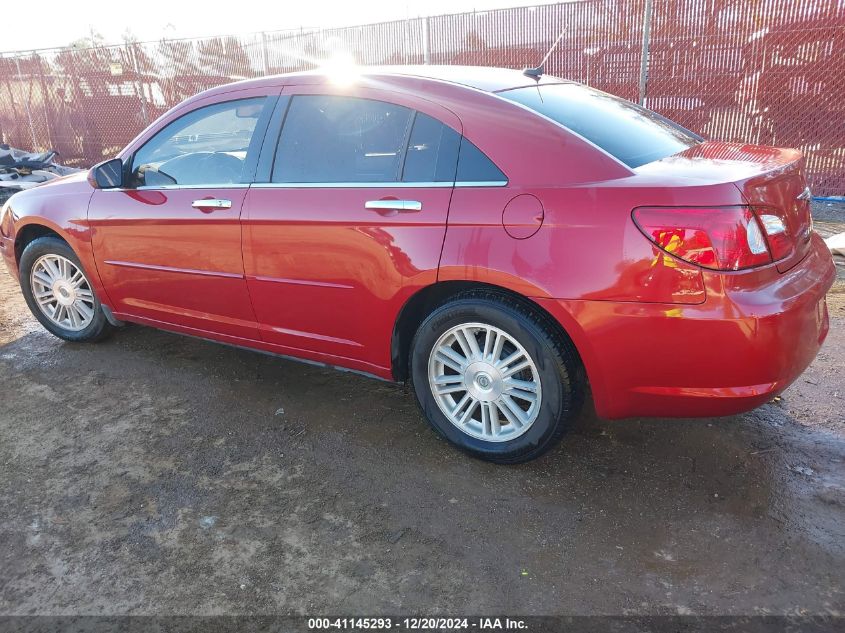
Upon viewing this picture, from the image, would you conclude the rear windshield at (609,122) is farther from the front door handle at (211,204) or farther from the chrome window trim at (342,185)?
the front door handle at (211,204)

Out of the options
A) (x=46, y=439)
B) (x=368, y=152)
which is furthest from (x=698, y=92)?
(x=46, y=439)

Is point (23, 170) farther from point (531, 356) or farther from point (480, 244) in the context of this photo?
point (531, 356)

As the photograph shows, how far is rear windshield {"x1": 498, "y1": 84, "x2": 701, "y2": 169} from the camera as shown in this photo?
9.27 feet

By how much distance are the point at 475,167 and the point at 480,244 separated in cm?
34

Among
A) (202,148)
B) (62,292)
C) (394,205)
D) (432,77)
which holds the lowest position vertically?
(62,292)

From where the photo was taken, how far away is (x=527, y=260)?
2656mm

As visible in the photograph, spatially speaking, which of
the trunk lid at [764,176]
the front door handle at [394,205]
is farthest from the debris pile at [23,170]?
the trunk lid at [764,176]

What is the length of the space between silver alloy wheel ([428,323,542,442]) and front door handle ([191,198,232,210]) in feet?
4.44

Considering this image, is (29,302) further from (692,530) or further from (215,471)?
(692,530)

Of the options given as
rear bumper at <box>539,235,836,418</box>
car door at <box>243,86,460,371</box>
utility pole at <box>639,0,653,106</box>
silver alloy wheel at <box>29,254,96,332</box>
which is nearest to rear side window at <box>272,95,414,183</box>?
car door at <box>243,86,460,371</box>

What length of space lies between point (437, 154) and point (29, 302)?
3384 mm

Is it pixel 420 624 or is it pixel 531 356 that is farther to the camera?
pixel 531 356

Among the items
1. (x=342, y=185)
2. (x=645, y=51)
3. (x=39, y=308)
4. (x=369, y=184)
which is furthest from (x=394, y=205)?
(x=645, y=51)

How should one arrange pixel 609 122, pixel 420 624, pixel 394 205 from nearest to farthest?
pixel 420 624 → pixel 394 205 → pixel 609 122
